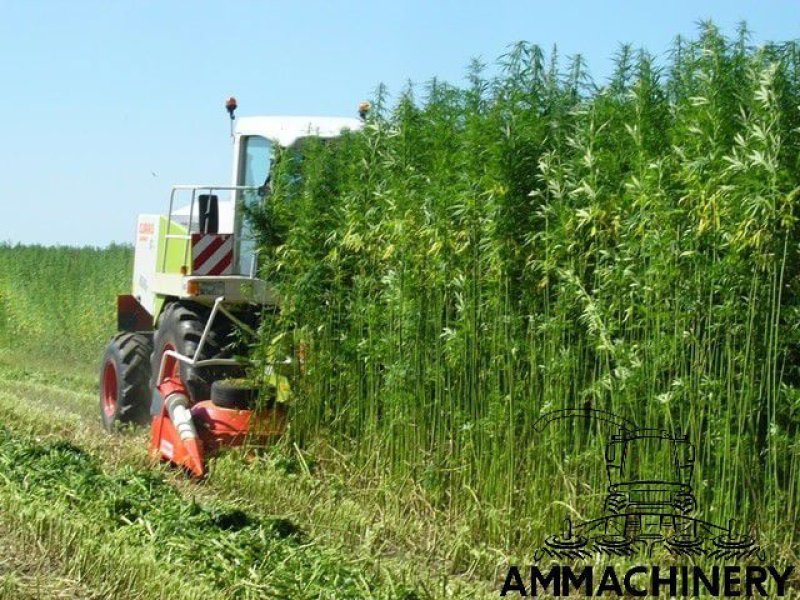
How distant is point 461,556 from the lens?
757 centimetres

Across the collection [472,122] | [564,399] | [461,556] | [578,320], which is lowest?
[461,556]

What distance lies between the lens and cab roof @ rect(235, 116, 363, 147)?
1091cm

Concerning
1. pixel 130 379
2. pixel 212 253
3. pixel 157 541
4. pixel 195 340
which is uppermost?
pixel 212 253

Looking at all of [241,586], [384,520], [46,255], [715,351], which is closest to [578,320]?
[715,351]

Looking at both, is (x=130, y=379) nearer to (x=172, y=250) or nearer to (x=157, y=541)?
(x=172, y=250)

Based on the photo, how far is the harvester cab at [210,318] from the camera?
33.6 ft

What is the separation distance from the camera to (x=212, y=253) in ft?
35.6

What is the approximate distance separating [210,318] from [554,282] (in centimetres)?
351

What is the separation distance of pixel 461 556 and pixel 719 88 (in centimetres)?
306

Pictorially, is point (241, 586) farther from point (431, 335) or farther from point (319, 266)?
point (319, 266)

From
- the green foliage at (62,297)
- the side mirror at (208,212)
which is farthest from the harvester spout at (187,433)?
the green foliage at (62,297)

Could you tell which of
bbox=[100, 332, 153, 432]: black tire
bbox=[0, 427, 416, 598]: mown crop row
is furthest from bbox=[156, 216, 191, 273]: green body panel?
bbox=[0, 427, 416, 598]: mown crop row

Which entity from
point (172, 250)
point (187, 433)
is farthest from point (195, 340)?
point (172, 250)

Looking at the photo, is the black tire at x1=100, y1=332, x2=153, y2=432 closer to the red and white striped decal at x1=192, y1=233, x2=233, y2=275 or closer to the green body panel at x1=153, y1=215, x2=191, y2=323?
the green body panel at x1=153, y1=215, x2=191, y2=323
